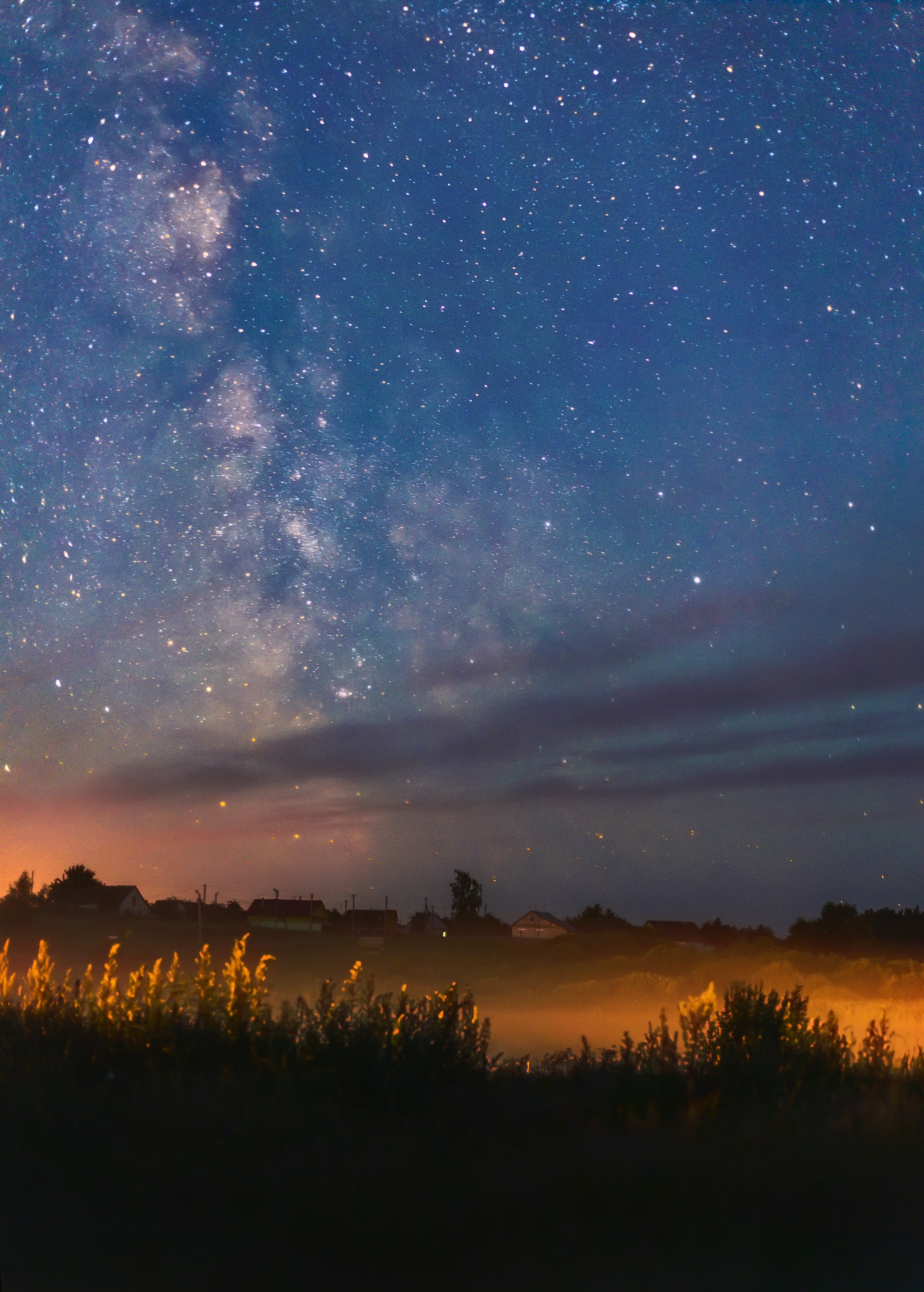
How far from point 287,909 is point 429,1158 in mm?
106999

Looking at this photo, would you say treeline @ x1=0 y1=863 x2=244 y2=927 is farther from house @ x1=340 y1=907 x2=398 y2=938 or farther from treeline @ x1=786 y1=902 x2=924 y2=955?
treeline @ x1=786 y1=902 x2=924 y2=955

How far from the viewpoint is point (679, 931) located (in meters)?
98.2

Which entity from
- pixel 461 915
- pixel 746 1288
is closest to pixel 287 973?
pixel 746 1288

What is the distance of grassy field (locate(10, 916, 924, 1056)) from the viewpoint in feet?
95.6

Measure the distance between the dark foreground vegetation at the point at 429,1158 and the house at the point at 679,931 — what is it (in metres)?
87.1

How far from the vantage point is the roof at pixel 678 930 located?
95.2 metres

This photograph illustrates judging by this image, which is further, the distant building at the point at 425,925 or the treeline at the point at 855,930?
the distant building at the point at 425,925

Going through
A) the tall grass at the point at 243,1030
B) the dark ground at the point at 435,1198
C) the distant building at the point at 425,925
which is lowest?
the distant building at the point at 425,925

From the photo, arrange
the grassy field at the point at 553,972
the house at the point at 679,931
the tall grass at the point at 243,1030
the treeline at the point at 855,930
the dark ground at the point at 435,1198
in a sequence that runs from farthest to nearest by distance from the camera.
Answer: the house at the point at 679,931
the treeline at the point at 855,930
the grassy field at the point at 553,972
the tall grass at the point at 243,1030
the dark ground at the point at 435,1198

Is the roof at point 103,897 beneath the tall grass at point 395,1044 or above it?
beneath

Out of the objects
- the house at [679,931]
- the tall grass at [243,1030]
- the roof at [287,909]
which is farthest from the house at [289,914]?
the tall grass at [243,1030]

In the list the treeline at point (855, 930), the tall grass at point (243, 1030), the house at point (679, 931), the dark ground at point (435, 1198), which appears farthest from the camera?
the house at point (679, 931)

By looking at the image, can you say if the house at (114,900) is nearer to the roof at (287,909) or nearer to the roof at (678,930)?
the roof at (287,909)

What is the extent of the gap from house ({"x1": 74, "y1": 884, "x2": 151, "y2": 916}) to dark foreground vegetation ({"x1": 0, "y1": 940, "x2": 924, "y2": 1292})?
93374mm
